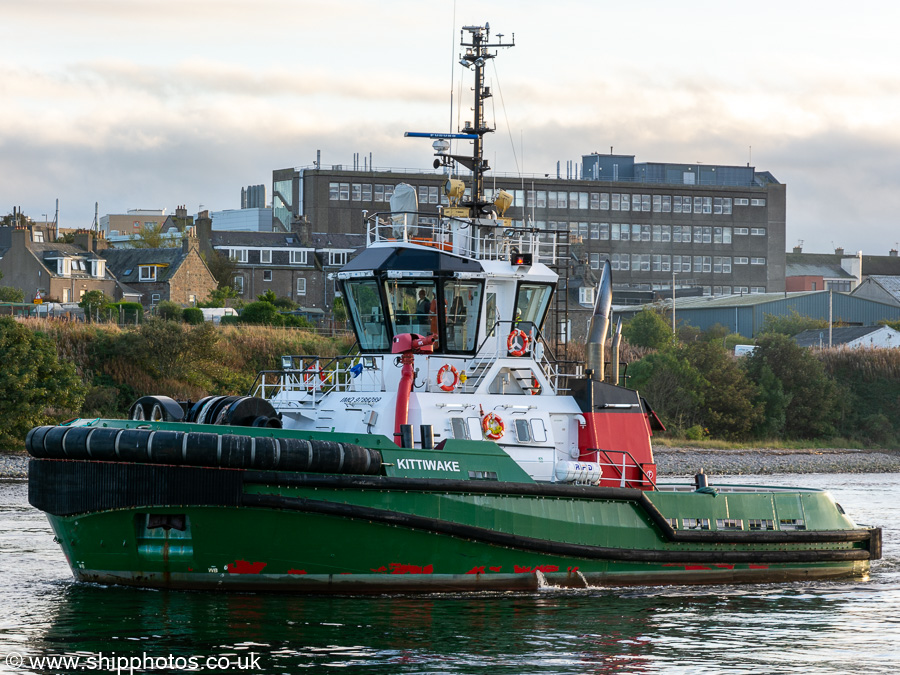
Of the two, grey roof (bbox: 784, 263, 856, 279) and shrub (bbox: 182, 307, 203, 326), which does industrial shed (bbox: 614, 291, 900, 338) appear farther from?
shrub (bbox: 182, 307, 203, 326)

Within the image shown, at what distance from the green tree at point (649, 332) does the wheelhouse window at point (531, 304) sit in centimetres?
3845

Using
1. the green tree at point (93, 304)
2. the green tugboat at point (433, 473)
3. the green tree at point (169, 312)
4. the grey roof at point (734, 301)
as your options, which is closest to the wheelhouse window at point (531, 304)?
the green tugboat at point (433, 473)

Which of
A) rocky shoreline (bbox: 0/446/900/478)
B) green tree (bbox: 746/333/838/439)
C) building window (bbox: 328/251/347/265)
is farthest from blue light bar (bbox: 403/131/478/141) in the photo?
building window (bbox: 328/251/347/265)

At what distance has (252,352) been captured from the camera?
4131 centimetres

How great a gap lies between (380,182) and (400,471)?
69.1m

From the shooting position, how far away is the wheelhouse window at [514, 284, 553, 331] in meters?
16.2

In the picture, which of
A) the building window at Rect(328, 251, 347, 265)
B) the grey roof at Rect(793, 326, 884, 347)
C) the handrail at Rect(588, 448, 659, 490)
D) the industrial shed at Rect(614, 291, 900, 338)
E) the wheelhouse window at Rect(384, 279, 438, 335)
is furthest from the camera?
the building window at Rect(328, 251, 347, 265)

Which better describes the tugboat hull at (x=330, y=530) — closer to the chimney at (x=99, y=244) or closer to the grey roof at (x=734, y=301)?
the chimney at (x=99, y=244)

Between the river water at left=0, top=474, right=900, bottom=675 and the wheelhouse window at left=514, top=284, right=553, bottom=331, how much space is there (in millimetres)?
3645

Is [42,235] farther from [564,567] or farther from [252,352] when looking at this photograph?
[564,567]

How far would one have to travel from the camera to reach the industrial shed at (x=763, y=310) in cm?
6800

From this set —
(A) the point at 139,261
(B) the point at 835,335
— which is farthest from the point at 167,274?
(B) the point at 835,335

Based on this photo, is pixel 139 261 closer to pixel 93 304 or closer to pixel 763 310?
pixel 93 304

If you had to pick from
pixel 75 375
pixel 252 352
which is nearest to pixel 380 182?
pixel 252 352
